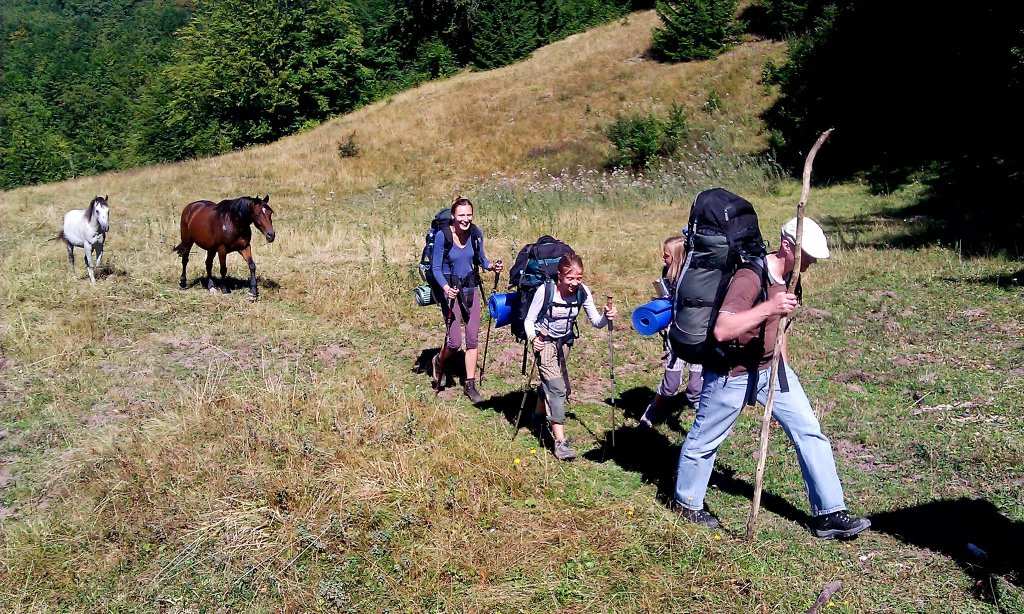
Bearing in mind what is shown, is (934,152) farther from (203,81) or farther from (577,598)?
(203,81)

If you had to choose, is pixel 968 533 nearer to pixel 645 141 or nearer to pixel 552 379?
pixel 552 379

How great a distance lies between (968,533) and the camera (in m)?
5.04

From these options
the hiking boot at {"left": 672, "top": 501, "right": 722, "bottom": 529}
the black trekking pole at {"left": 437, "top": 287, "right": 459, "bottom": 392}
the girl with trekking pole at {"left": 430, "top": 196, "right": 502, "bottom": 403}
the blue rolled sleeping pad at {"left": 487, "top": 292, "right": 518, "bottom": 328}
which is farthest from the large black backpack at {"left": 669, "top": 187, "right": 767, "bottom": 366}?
the black trekking pole at {"left": 437, "top": 287, "right": 459, "bottom": 392}

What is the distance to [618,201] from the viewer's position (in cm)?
1983

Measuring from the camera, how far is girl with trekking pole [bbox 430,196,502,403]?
25.2ft

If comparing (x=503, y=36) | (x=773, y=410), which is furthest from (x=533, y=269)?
(x=503, y=36)

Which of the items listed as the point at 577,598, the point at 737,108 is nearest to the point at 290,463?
the point at 577,598

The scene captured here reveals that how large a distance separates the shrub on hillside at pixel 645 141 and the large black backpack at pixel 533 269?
65.2 feet

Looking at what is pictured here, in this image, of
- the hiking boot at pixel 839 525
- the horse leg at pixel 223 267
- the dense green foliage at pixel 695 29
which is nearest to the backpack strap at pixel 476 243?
the hiking boot at pixel 839 525

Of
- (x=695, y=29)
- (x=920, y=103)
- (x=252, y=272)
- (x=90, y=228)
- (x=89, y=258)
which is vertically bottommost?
(x=252, y=272)

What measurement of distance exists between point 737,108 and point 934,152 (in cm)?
895

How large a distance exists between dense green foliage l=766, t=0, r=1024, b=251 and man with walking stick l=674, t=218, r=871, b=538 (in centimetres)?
997

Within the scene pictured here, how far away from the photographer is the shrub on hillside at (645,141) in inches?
1027

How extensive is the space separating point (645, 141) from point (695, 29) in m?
10.7
